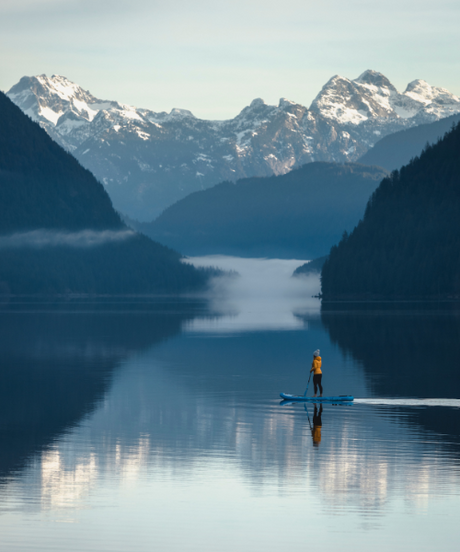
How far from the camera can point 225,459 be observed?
118ft

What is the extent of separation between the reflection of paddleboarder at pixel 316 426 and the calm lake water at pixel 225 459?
0.09 meters

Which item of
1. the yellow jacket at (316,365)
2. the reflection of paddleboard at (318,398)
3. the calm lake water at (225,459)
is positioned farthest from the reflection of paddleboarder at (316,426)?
the yellow jacket at (316,365)

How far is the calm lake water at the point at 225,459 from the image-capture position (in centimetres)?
2662

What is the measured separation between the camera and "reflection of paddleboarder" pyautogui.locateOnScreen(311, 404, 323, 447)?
39750 mm

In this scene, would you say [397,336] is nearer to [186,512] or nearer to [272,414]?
[272,414]

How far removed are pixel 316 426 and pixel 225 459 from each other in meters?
9.05

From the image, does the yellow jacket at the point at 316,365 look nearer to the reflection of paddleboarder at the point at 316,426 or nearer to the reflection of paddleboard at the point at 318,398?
the reflection of paddleboard at the point at 318,398

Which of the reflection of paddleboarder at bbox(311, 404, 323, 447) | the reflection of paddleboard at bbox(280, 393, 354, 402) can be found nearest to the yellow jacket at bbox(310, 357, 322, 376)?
the reflection of paddleboard at bbox(280, 393, 354, 402)

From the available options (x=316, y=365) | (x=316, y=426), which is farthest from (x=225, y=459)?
(x=316, y=365)

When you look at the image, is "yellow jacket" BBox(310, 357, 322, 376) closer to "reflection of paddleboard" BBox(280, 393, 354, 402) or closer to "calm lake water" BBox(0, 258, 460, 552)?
"reflection of paddleboard" BBox(280, 393, 354, 402)

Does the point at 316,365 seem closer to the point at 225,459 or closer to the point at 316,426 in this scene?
the point at 316,426

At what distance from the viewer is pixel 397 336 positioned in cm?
10681

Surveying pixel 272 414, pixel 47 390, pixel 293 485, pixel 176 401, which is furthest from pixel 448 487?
pixel 47 390

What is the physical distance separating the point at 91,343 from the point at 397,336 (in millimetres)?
36057
